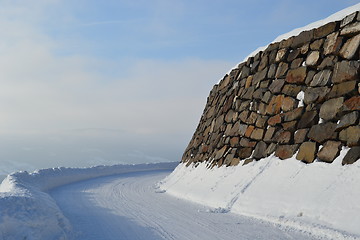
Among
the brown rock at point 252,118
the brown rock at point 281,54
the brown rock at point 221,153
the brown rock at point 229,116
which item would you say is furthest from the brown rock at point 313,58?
the brown rock at point 221,153

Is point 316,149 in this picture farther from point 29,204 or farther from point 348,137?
point 29,204

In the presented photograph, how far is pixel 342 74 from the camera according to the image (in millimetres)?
7191

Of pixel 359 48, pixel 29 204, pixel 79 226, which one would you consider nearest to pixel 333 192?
pixel 359 48

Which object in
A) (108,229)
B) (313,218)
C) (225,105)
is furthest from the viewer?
(225,105)

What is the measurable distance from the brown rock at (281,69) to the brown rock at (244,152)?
2234 mm

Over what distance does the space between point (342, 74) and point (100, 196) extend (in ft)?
25.5

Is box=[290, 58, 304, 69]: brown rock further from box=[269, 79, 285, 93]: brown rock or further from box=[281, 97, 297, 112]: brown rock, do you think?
box=[281, 97, 297, 112]: brown rock

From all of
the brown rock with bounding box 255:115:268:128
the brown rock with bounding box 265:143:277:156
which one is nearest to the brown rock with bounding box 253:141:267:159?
the brown rock with bounding box 265:143:277:156

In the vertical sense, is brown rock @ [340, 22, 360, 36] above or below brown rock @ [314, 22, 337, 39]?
below

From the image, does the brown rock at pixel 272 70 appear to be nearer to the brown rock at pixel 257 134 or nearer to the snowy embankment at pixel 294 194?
the brown rock at pixel 257 134

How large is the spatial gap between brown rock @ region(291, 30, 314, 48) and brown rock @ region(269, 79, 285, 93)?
1.03 meters

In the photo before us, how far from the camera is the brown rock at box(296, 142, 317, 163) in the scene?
7059 millimetres

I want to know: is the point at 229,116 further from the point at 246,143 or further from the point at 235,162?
the point at 235,162

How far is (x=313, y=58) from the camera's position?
8234 millimetres
